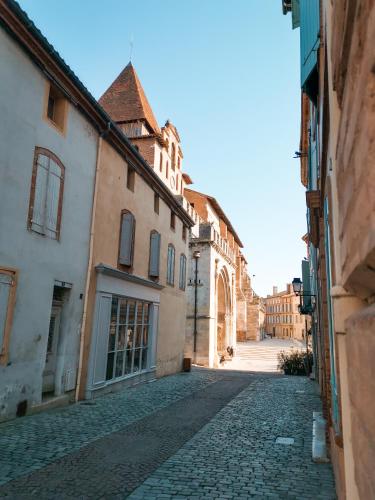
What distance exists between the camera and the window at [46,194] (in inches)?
310

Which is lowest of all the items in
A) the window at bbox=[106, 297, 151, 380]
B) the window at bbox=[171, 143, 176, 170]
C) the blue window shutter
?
the window at bbox=[106, 297, 151, 380]

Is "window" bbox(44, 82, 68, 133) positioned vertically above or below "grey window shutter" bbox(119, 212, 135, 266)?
above

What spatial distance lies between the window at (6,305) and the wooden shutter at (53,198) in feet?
4.97

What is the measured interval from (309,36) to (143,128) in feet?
57.8

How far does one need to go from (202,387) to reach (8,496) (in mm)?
9056

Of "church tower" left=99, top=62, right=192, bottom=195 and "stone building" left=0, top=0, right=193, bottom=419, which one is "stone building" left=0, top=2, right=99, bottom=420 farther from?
"church tower" left=99, top=62, right=192, bottom=195

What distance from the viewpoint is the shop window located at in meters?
14.0

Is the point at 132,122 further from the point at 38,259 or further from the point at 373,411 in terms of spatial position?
the point at 373,411

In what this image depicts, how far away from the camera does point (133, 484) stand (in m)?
4.52

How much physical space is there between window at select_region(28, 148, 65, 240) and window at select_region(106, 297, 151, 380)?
138 inches

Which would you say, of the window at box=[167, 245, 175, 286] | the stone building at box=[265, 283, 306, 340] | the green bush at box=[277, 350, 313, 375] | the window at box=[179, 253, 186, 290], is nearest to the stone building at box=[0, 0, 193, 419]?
the window at box=[167, 245, 175, 286]

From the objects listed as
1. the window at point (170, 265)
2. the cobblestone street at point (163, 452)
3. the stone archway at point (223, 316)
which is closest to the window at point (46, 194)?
the cobblestone street at point (163, 452)

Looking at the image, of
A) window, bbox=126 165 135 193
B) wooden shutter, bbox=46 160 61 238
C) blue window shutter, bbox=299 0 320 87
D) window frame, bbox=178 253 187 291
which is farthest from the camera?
window frame, bbox=178 253 187 291

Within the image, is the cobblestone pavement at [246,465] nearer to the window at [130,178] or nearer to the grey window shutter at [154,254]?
the grey window shutter at [154,254]
